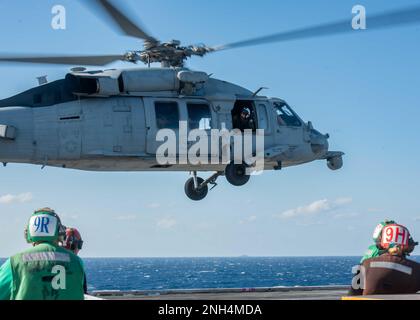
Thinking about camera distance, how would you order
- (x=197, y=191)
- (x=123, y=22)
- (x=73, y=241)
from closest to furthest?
1. (x=73, y=241)
2. (x=123, y=22)
3. (x=197, y=191)

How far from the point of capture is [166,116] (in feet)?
60.5

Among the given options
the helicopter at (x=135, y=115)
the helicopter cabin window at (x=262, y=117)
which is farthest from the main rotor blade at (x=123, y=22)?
the helicopter cabin window at (x=262, y=117)

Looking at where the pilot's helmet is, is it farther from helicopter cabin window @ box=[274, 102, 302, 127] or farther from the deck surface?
the deck surface

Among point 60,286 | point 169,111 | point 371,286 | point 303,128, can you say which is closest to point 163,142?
point 169,111

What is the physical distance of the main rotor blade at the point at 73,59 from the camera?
1608cm

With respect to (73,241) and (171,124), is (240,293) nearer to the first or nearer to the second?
(171,124)

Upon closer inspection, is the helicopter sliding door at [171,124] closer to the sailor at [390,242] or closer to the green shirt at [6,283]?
the sailor at [390,242]

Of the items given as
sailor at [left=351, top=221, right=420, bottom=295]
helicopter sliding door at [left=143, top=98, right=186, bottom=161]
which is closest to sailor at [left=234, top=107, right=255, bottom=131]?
helicopter sliding door at [left=143, top=98, right=186, bottom=161]

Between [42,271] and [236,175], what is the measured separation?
45.3 feet

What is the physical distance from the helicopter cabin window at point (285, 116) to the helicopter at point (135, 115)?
4 centimetres

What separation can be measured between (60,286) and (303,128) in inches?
611

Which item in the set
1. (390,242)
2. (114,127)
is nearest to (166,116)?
(114,127)

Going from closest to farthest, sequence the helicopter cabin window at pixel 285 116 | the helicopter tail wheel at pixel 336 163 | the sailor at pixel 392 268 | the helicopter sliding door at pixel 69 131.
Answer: the sailor at pixel 392 268 < the helicopter sliding door at pixel 69 131 < the helicopter cabin window at pixel 285 116 < the helicopter tail wheel at pixel 336 163
